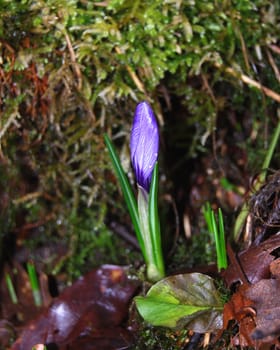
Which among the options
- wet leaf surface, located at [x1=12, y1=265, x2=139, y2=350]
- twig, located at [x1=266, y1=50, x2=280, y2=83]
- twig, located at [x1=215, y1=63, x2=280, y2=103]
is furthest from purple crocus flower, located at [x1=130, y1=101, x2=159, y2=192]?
twig, located at [x1=266, y1=50, x2=280, y2=83]

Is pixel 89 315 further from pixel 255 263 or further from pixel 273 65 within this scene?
pixel 273 65

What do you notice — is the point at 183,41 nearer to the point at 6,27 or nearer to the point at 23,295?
the point at 6,27

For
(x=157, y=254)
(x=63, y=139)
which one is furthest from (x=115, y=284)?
(x=63, y=139)

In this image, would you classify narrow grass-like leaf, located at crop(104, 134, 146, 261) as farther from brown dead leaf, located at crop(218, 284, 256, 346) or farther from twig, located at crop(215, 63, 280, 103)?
twig, located at crop(215, 63, 280, 103)

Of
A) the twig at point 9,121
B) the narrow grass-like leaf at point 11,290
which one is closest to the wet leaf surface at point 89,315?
the narrow grass-like leaf at point 11,290

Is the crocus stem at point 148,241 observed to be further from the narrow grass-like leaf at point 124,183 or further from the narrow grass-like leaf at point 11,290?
the narrow grass-like leaf at point 11,290

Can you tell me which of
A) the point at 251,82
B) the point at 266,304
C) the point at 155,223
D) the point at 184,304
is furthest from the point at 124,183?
the point at 251,82
